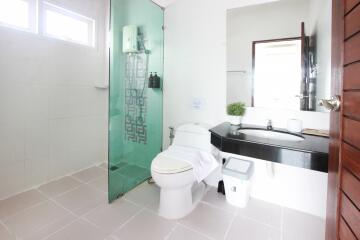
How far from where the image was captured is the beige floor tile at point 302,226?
1.42m

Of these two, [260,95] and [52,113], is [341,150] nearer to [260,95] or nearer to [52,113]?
[260,95]

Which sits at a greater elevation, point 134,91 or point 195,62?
point 195,62

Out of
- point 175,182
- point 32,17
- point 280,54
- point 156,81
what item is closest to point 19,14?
point 32,17

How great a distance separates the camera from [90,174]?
235 cm

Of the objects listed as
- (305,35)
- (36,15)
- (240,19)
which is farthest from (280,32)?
(36,15)

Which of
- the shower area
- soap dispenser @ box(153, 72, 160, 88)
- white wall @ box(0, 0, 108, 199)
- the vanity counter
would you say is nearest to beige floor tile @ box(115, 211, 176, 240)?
the shower area

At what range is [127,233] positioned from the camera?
1.42 m

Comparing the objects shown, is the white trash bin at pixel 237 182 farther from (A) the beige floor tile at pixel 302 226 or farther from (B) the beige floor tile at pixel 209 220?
(A) the beige floor tile at pixel 302 226

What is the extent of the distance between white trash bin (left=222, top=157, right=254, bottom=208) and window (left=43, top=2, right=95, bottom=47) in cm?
230

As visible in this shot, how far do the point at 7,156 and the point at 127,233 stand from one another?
141 cm

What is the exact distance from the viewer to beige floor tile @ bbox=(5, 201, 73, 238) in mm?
1428

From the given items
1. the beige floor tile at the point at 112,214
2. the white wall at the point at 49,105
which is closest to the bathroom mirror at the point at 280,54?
the beige floor tile at the point at 112,214

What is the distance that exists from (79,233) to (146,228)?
0.49 m

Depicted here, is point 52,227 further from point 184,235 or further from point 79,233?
point 184,235
